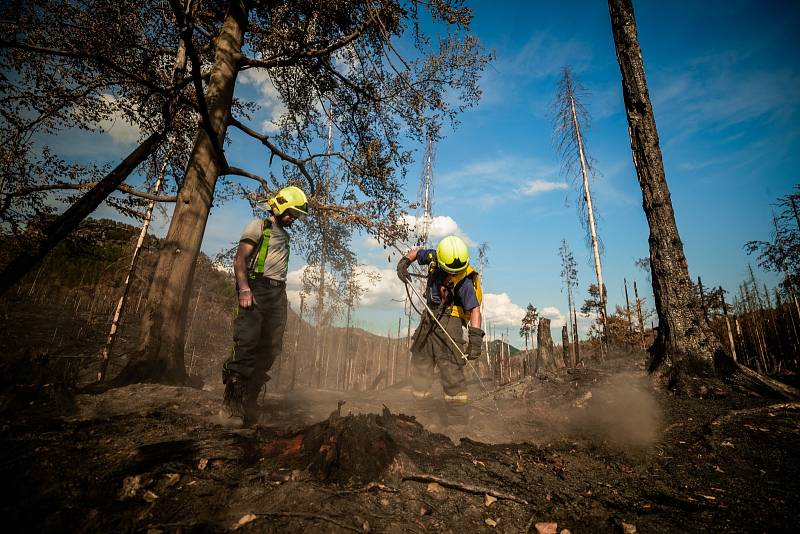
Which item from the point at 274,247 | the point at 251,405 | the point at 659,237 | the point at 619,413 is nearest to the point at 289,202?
the point at 274,247

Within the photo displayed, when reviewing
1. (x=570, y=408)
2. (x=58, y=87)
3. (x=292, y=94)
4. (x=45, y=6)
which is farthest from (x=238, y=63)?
(x=570, y=408)

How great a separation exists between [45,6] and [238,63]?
2448 millimetres

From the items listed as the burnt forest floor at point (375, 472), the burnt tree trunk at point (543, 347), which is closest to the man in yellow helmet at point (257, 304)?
the burnt forest floor at point (375, 472)

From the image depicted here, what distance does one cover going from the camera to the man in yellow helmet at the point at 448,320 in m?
4.25

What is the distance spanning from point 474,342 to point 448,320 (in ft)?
1.54

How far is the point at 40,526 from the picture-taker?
1237 mm

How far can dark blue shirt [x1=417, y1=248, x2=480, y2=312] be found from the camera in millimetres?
4496

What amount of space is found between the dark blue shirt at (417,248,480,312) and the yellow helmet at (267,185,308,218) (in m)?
1.85

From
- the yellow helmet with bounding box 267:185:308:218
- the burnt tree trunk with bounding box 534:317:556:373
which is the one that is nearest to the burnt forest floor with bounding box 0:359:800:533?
the yellow helmet with bounding box 267:185:308:218

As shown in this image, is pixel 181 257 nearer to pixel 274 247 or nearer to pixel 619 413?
pixel 274 247

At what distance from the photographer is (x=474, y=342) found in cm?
434

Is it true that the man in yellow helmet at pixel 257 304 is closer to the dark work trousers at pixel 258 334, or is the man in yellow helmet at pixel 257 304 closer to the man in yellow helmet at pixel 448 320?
the dark work trousers at pixel 258 334

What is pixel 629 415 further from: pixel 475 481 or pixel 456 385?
pixel 475 481

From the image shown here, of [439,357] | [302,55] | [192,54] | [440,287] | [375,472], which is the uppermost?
[302,55]
